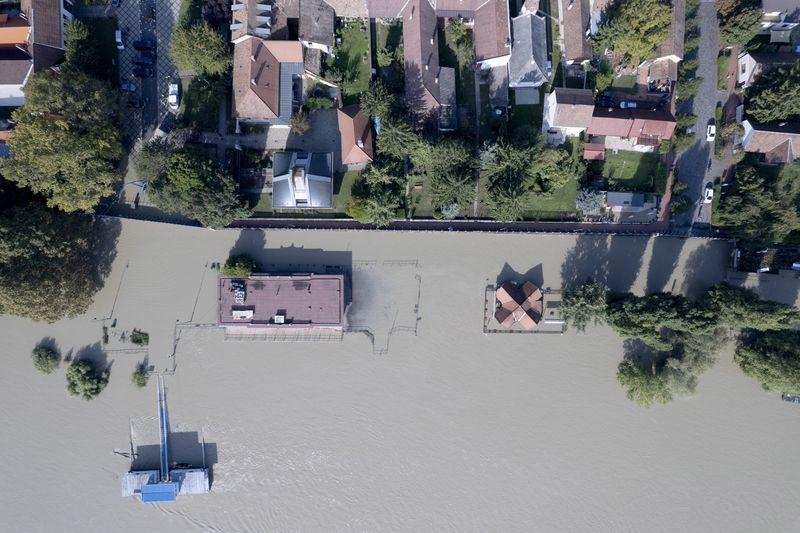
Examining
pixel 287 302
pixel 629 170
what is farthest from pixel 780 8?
pixel 287 302

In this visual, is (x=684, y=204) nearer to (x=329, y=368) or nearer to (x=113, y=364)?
(x=329, y=368)

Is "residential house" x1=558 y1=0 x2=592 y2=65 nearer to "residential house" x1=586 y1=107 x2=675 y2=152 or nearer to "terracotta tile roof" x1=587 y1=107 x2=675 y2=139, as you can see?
"residential house" x1=586 y1=107 x2=675 y2=152

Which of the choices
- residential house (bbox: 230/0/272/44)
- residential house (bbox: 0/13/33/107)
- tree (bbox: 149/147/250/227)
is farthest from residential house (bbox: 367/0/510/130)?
residential house (bbox: 0/13/33/107)

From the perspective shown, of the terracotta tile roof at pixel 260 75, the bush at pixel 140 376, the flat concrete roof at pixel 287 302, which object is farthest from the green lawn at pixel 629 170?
the bush at pixel 140 376

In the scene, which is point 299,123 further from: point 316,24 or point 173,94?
point 173,94

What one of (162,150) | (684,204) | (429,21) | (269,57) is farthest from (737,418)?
(162,150)
